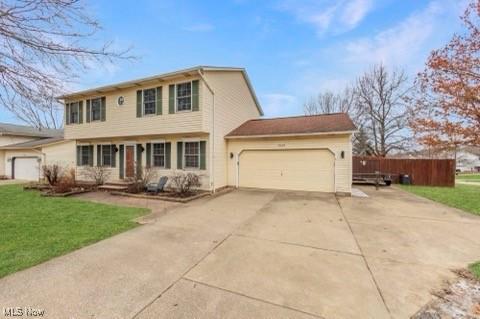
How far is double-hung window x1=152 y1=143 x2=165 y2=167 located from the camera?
11.5 meters

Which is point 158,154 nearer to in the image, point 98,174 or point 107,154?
point 107,154

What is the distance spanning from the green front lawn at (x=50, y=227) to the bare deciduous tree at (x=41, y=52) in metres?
2.39

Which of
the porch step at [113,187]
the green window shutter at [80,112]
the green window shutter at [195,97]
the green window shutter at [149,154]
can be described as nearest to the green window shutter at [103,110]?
the green window shutter at [80,112]

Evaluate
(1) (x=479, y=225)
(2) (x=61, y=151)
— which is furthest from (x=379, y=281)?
(2) (x=61, y=151)

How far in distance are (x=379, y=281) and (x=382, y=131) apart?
2501 cm

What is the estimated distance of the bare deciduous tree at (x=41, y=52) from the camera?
149 inches

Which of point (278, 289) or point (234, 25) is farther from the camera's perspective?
point (234, 25)

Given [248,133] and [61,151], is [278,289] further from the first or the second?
[61,151]

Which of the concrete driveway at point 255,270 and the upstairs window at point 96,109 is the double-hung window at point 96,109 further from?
the concrete driveway at point 255,270

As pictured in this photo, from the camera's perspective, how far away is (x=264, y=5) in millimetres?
10734

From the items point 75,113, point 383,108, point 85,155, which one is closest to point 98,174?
point 85,155

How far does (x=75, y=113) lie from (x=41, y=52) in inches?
451

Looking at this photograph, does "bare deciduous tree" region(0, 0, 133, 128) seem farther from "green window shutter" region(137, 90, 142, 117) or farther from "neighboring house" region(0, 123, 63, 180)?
"neighboring house" region(0, 123, 63, 180)

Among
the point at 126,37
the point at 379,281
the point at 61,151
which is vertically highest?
the point at 126,37
